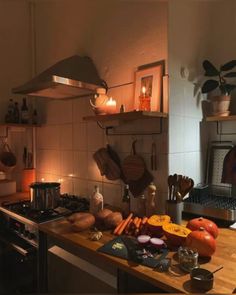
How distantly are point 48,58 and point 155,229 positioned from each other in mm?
1734

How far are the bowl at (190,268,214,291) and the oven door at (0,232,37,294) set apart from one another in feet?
3.13

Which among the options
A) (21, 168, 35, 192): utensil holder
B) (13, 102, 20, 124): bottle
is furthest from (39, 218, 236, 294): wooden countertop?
(13, 102, 20, 124): bottle

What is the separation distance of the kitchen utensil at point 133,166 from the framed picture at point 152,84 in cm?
26

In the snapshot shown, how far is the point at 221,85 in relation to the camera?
1501 millimetres

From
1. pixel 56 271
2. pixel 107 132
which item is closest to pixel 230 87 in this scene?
pixel 107 132

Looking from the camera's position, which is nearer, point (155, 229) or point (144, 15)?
point (155, 229)

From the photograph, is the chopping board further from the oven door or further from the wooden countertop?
the oven door

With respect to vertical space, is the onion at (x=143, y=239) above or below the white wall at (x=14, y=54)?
below

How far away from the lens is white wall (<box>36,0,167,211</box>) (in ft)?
4.73

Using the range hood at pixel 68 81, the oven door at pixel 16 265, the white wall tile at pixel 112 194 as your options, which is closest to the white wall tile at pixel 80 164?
the white wall tile at pixel 112 194

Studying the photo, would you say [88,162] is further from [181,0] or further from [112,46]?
[181,0]

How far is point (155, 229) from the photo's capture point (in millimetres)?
1162

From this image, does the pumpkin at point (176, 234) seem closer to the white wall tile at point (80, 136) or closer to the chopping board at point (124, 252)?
the chopping board at point (124, 252)

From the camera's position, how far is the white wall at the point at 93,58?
1.44 meters
